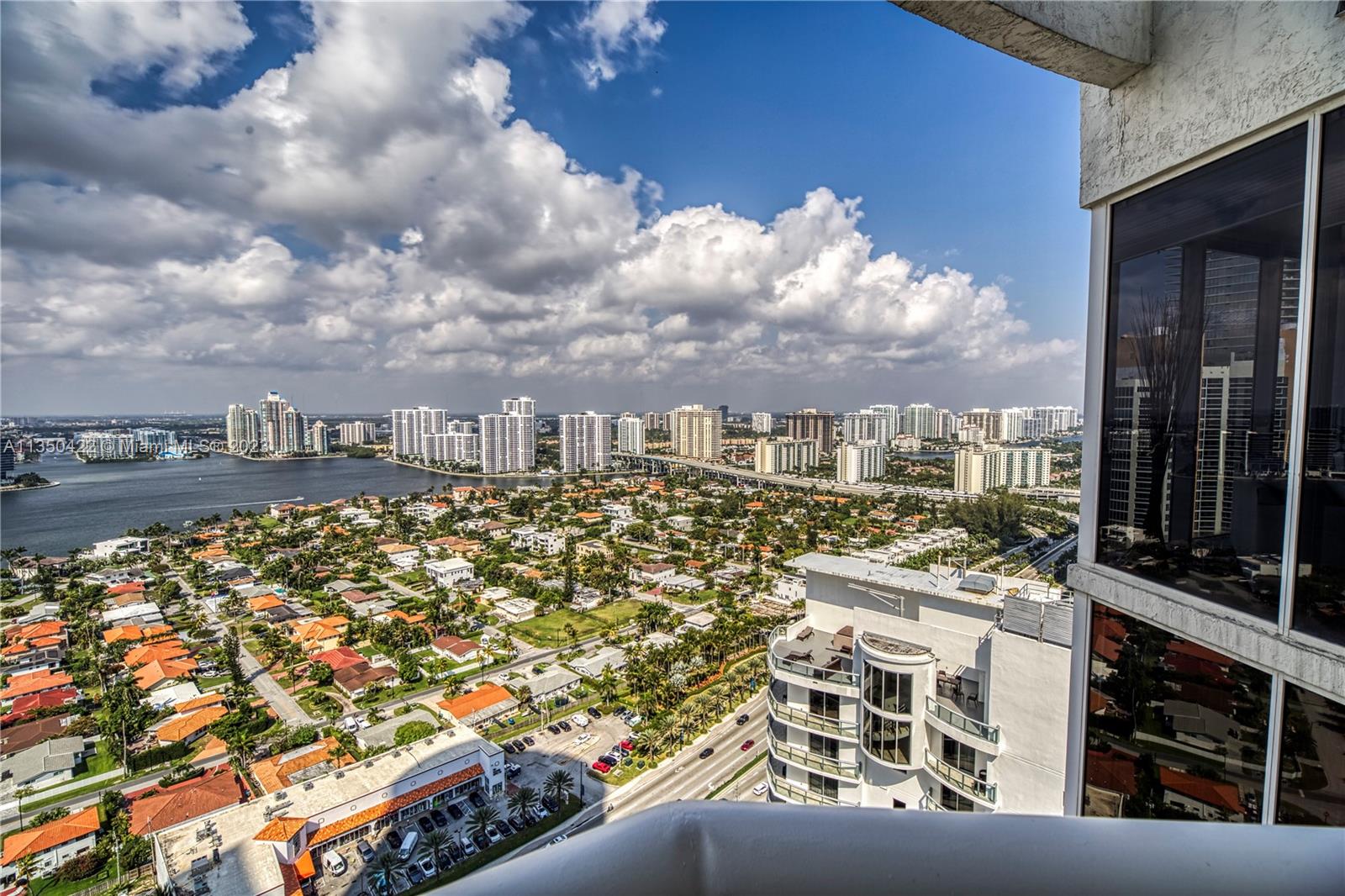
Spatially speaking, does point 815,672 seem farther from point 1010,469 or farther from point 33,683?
point 1010,469

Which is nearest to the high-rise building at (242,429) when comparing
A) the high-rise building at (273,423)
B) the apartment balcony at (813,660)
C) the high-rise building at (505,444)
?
the high-rise building at (273,423)

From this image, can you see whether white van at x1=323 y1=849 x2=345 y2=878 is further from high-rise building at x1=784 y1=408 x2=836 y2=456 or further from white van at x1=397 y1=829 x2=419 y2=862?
high-rise building at x1=784 y1=408 x2=836 y2=456

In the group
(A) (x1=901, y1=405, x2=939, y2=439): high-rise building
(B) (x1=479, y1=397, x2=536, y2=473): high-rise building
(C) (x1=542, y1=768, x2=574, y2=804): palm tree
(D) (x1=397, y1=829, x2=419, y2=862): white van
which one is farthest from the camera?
(A) (x1=901, y1=405, x2=939, y2=439): high-rise building

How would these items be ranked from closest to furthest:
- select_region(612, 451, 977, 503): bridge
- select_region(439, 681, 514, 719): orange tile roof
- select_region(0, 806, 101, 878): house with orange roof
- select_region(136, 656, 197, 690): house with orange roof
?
select_region(0, 806, 101, 878): house with orange roof → select_region(439, 681, 514, 719): orange tile roof → select_region(136, 656, 197, 690): house with orange roof → select_region(612, 451, 977, 503): bridge

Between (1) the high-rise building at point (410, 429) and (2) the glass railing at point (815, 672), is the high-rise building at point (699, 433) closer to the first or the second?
(1) the high-rise building at point (410, 429)

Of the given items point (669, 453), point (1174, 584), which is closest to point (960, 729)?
point (1174, 584)

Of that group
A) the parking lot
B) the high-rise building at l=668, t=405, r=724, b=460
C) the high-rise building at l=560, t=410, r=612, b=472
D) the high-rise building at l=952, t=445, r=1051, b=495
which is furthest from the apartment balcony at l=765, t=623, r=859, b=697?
the high-rise building at l=668, t=405, r=724, b=460

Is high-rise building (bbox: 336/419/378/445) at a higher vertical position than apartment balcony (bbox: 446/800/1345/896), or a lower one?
lower

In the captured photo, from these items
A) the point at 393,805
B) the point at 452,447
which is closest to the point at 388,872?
the point at 393,805
